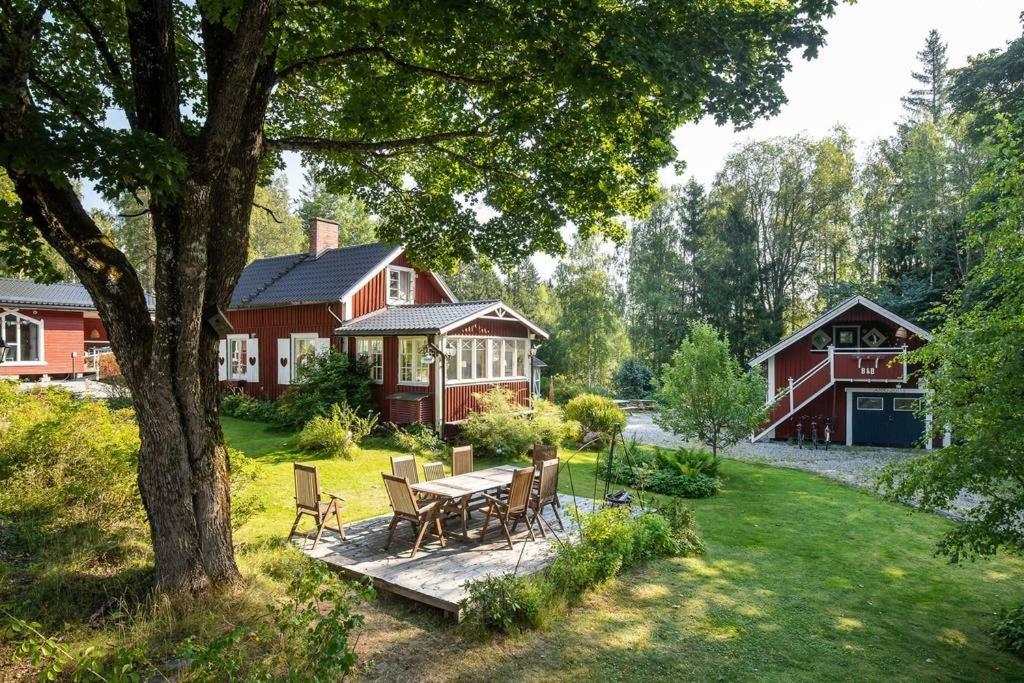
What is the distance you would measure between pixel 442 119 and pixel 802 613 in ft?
25.5

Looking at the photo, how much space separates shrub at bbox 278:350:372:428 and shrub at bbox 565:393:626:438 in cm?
644

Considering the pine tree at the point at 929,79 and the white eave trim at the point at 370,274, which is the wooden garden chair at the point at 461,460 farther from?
the pine tree at the point at 929,79

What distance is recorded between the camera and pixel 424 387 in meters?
16.1

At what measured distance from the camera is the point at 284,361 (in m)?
19.3

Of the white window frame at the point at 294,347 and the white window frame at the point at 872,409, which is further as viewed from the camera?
the white window frame at the point at 872,409

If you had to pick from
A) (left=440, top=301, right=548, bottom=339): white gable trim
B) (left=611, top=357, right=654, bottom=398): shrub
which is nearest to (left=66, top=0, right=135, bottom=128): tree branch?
(left=440, top=301, right=548, bottom=339): white gable trim

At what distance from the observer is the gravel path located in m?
15.2

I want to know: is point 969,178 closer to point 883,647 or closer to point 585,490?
point 585,490

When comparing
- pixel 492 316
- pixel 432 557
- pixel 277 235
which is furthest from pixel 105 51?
pixel 277 235

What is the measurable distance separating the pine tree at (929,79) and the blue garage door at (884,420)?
2225 centimetres

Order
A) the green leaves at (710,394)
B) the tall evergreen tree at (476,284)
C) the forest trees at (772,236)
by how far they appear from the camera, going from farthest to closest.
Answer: the tall evergreen tree at (476,284)
the forest trees at (772,236)
the green leaves at (710,394)

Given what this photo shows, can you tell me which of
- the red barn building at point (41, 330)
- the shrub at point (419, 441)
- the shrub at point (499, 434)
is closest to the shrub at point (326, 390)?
the shrub at point (419, 441)

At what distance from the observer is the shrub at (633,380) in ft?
108

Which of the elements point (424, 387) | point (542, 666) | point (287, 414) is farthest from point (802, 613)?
Result: point (287, 414)
